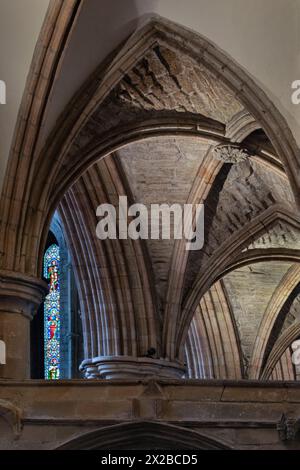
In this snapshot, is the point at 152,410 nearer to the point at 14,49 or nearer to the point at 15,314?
the point at 15,314

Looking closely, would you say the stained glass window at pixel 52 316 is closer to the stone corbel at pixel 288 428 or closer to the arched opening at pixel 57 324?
the arched opening at pixel 57 324

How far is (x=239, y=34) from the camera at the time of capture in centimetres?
1318

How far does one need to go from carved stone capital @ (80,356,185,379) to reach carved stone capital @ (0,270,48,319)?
418 cm

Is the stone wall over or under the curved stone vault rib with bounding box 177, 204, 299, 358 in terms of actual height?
under

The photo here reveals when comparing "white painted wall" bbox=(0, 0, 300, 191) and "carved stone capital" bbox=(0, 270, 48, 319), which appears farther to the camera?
"white painted wall" bbox=(0, 0, 300, 191)

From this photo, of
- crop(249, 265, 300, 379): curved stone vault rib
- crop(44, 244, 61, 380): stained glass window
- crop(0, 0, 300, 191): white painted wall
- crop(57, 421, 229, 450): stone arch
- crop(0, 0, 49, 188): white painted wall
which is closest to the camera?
crop(57, 421, 229, 450): stone arch

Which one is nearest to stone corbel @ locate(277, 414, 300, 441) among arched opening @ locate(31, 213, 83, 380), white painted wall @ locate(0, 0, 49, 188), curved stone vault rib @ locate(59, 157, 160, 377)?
white painted wall @ locate(0, 0, 49, 188)

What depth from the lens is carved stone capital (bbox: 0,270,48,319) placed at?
12.0 m

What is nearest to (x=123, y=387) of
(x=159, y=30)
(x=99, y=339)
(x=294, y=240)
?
(x=159, y=30)

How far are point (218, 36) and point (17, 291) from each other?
3387 millimetres

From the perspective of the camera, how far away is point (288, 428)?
34.8 feet

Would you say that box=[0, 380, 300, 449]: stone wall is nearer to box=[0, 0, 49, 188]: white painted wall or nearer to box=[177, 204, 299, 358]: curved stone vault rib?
box=[0, 0, 49, 188]: white painted wall

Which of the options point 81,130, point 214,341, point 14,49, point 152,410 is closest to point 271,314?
point 214,341
